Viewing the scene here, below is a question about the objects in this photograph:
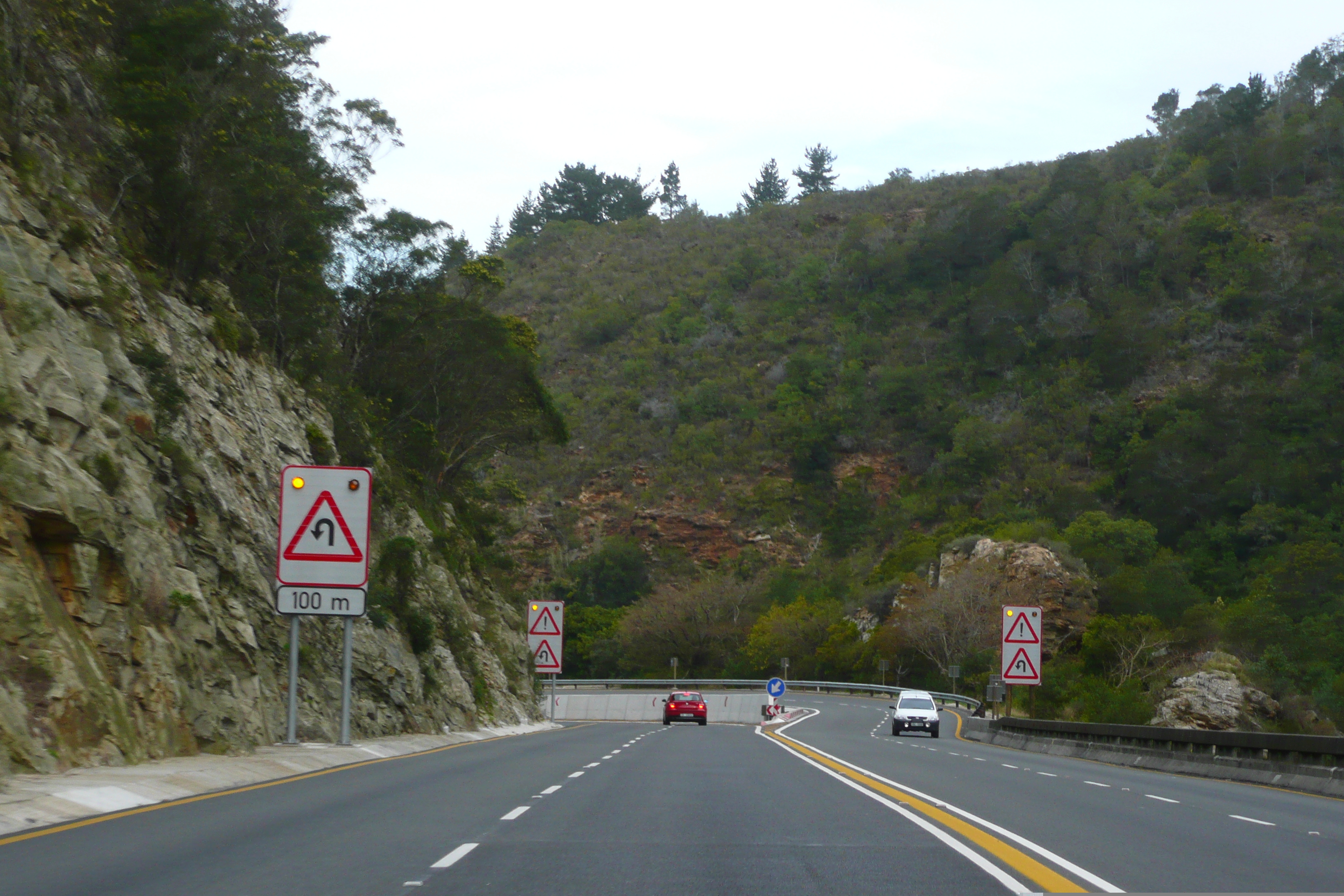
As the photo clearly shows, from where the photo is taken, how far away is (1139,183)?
5118 inches

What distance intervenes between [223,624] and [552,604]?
2090 centimetres

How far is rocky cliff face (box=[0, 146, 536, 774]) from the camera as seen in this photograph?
15891mm

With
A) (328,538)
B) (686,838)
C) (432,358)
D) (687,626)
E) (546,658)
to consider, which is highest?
(432,358)

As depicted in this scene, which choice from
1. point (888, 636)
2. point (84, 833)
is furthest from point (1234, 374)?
point (84, 833)

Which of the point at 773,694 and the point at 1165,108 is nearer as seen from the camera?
the point at 773,694

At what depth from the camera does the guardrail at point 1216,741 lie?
20203 mm

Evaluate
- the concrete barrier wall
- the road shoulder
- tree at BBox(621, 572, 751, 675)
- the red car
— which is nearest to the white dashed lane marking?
the road shoulder

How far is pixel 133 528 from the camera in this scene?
1955 centimetres

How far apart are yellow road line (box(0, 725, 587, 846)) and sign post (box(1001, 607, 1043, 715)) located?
15.6 meters

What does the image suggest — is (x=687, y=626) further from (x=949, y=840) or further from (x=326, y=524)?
(x=949, y=840)

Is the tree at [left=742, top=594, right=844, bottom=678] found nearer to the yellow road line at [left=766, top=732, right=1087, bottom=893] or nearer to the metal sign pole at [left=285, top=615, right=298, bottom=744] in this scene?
the metal sign pole at [left=285, top=615, right=298, bottom=744]

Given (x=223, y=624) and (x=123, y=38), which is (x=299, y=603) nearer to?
(x=223, y=624)

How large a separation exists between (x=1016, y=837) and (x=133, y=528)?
1386 centimetres

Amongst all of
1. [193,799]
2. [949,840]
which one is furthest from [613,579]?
[949,840]
